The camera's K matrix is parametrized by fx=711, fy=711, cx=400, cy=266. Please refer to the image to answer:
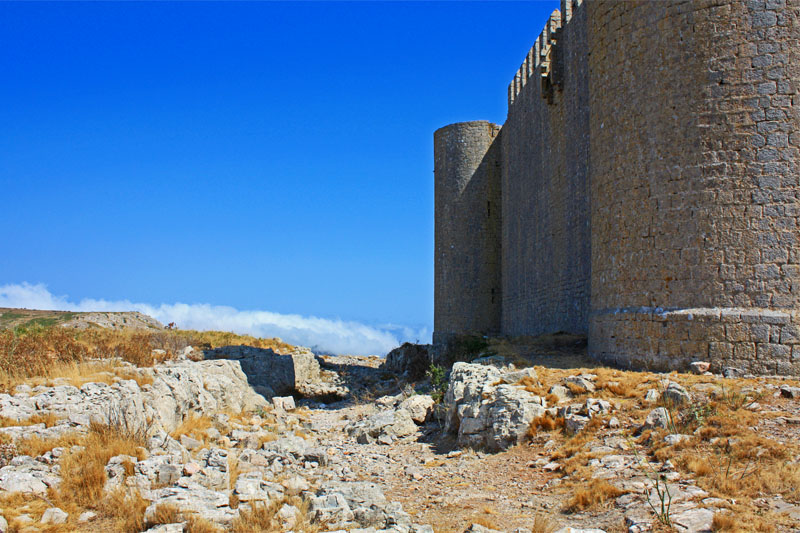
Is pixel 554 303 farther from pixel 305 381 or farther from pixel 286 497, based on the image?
pixel 286 497

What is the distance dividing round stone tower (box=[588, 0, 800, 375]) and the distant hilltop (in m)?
14.9

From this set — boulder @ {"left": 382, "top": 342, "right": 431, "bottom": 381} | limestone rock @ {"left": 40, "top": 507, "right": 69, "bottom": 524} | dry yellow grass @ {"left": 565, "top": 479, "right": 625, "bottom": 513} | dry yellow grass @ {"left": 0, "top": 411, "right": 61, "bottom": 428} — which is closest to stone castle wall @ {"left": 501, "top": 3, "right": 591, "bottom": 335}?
boulder @ {"left": 382, "top": 342, "right": 431, "bottom": 381}

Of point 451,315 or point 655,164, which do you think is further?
point 451,315

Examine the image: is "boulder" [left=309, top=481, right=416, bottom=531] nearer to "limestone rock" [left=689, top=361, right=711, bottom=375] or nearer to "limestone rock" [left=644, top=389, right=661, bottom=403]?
"limestone rock" [left=644, top=389, right=661, bottom=403]

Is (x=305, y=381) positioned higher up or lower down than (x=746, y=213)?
lower down

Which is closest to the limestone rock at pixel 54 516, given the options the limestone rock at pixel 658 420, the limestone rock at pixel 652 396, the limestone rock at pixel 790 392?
the limestone rock at pixel 658 420

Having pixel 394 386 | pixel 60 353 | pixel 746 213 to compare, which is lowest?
pixel 394 386

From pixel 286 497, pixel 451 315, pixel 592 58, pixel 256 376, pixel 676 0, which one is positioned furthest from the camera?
pixel 451 315

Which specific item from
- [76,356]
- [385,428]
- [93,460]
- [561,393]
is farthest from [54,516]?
[76,356]

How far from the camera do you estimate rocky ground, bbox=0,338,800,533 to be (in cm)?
520

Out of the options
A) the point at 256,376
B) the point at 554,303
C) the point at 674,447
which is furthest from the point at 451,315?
the point at 674,447

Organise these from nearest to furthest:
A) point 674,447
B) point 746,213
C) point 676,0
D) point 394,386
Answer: point 674,447
point 746,213
point 676,0
point 394,386

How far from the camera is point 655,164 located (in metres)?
9.50

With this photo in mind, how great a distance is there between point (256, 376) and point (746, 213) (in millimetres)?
9725
